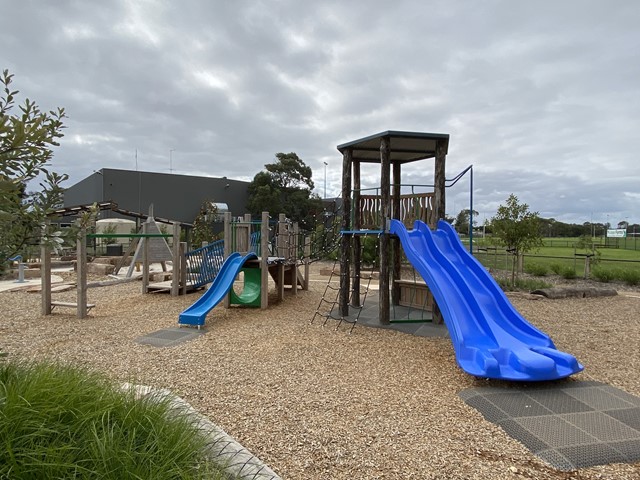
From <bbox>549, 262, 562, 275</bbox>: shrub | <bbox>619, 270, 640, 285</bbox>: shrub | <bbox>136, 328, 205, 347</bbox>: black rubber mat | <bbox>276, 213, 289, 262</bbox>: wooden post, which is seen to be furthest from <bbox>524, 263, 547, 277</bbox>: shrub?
<bbox>136, 328, 205, 347</bbox>: black rubber mat

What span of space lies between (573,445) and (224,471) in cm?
241

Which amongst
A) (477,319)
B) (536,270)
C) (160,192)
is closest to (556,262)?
(536,270)

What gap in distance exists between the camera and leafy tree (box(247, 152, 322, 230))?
34625 mm

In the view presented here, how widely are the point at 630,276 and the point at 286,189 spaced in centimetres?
2810

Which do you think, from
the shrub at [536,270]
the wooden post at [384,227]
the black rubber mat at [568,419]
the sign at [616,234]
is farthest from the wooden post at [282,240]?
the sign at [616,234]

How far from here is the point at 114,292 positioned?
34.7ft

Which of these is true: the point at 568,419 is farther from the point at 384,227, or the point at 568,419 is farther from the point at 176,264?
the point at 176,264

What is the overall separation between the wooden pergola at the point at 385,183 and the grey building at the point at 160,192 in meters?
25.3

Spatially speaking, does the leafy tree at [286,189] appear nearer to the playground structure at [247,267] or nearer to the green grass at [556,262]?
the green grass at [556,262]

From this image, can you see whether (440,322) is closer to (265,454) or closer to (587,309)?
(587,309)

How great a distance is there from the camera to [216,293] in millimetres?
7473

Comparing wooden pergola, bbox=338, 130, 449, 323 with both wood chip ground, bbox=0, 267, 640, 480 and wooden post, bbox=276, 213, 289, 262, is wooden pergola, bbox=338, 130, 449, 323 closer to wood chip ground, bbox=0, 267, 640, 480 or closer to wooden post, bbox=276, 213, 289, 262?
wood chip ground, bbox=0, 267, 640, 480

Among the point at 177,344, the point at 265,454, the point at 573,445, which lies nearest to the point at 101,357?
the point at 177,344

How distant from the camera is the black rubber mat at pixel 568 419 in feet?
9.19
